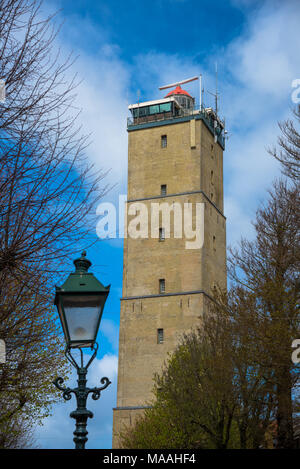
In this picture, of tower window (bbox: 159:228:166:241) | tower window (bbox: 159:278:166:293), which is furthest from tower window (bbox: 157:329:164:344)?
tower window (bbox: 159:228:166:241)

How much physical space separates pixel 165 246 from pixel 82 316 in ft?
149

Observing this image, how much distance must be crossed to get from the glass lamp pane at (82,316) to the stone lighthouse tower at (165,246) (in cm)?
4156

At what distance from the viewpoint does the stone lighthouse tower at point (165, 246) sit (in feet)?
162

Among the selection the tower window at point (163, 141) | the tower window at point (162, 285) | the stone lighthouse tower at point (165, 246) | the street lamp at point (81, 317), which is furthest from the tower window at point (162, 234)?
the street lamp at point (81, 317)

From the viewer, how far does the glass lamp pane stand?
714 centimetres

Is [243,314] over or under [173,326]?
under

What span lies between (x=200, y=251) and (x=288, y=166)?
104 feet

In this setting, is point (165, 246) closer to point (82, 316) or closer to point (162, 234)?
point (162, 234)

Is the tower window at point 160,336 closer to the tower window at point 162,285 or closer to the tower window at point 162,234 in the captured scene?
the tower window at point 162,285

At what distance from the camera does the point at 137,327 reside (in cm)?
5072

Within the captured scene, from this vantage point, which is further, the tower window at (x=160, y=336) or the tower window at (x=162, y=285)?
the tower window at (x=162, y=285)
